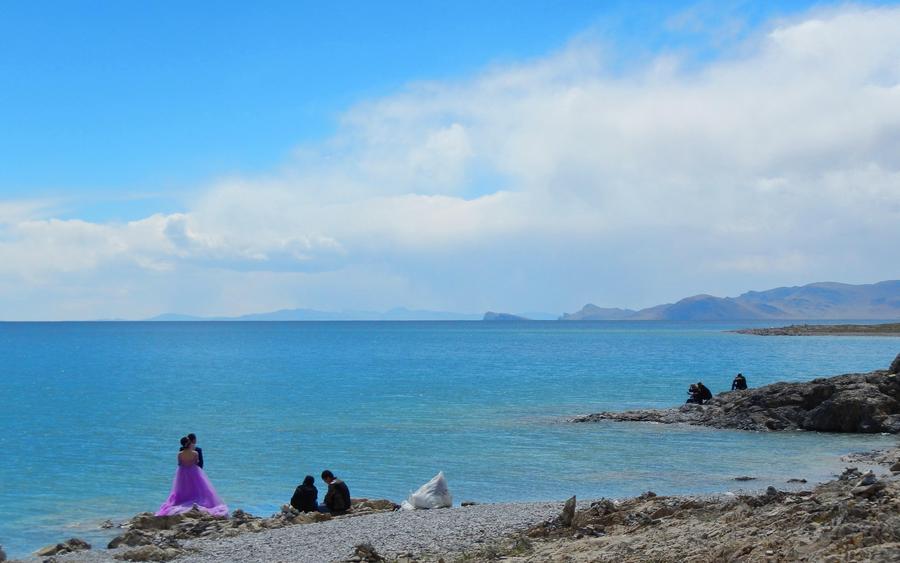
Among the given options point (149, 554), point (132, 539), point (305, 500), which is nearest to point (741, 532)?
point (149, 554)

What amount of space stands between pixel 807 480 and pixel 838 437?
421 inches

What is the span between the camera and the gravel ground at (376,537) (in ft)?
46.6

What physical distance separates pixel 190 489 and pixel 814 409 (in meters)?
24.8

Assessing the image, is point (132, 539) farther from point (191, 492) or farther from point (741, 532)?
point (741, 532)

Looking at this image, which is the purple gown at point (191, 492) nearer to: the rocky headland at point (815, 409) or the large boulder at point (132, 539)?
the large boulder at point (132, 539)

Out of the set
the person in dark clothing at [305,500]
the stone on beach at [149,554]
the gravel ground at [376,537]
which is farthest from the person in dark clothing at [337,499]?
the stone on beach at [149,554]

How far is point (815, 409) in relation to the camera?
34500mm

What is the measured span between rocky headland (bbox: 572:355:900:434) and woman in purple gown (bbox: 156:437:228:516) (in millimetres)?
21218

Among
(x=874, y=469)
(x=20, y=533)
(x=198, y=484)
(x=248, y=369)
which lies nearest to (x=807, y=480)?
(x=874, y=469)

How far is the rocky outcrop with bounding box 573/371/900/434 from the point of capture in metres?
33.6

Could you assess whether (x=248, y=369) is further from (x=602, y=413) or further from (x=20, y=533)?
(x=20, y=533)

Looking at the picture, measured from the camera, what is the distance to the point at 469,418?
4100 cm

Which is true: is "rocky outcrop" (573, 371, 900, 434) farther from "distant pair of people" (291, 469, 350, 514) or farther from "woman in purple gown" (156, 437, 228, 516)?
"woman in purple gown" (156, 437, 228, 516)

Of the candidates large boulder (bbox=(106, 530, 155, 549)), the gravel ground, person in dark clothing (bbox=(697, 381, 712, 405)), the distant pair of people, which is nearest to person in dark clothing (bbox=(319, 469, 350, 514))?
the distant pair of people
